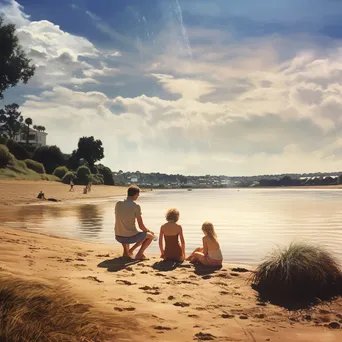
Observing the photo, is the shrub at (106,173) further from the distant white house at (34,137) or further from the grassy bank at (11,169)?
the grassy bank at (11,169)

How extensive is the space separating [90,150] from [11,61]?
176ft

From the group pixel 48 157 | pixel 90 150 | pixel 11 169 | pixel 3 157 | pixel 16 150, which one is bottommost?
pixel 11 169

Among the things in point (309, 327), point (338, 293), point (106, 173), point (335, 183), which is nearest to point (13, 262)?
point (309, 327)

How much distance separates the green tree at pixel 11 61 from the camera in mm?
43344

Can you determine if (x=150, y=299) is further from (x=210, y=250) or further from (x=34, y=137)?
(x=34, y=137)

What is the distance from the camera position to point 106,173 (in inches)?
4035

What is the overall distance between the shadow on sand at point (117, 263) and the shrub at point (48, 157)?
239 feet

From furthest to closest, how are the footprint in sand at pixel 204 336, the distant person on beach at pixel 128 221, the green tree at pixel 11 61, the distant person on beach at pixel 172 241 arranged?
the green tree at pixel 11 61, the distant person on beach at pixel 128 221, the distant person on beach at pixel 172 241, the footprint in sand at pixel 204 336

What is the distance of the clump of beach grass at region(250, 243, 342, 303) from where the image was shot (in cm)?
666

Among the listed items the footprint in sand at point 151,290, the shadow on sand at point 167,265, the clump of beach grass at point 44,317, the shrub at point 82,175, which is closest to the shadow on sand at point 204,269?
the shadow on sand at point 167,265

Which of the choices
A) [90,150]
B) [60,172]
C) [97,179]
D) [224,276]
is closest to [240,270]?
[224,276]

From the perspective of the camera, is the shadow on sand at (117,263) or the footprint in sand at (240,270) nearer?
the shadow on sand at (117,263)

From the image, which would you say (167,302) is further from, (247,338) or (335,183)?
(335,183)

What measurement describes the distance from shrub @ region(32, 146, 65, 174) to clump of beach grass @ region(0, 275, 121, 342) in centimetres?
7694
